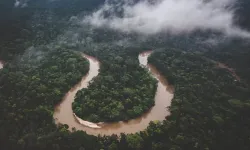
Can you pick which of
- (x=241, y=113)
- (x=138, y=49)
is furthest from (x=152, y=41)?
(x=241, y=113)

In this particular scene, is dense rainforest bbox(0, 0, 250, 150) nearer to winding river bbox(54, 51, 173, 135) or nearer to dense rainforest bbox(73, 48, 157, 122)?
dense rainforest bbox(73, 48, 157, 122)

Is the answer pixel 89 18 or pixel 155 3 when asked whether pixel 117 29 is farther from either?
pixel 155 3

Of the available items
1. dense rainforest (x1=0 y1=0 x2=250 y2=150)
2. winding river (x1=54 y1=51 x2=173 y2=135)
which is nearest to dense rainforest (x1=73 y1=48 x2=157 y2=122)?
dense rainforest (x1=0 y1=0 x2=250 y2=150)

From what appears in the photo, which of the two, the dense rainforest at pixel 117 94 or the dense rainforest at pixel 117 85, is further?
the dense rainforest at pixel 117 94

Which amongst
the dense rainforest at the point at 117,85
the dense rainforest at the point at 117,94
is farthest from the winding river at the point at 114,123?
the dense rainforest at the point at 117,85

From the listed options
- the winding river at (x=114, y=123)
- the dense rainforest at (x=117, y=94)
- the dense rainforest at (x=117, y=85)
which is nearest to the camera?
the dense rainforest at (x=117, y=85)

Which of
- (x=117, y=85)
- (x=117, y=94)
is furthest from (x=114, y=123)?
(x=117, y=85)

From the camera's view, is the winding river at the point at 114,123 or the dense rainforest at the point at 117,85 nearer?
the dense rainforest at the point at 117,85

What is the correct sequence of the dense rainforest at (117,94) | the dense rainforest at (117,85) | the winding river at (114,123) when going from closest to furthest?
1. the dense rainforest at (117,85)
2. the winding river at (114,123)
3. the dense rainforest at (117,94)

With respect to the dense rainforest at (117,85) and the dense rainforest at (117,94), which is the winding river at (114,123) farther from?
the dense rainforest at (117,85)

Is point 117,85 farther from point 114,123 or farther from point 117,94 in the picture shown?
point 114,123
